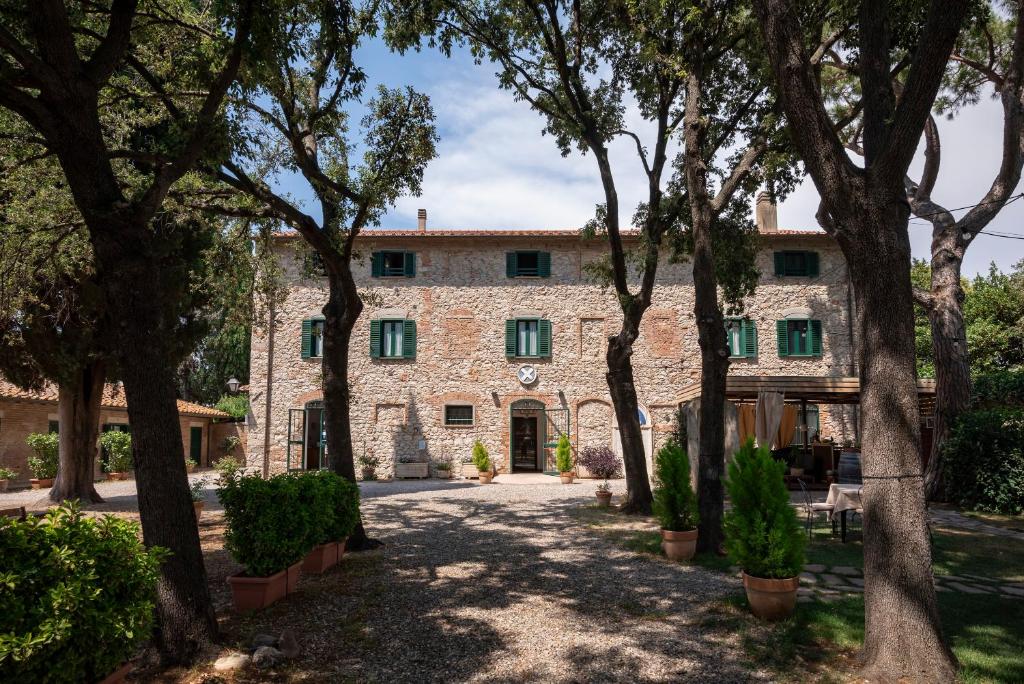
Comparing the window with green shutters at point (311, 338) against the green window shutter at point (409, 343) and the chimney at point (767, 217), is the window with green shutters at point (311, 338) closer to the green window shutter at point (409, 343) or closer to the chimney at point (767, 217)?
the green window shutter at point (409, 343)

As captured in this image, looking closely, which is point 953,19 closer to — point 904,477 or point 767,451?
point 904,477

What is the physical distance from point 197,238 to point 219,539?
5.84m

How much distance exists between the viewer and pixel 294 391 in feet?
65.0

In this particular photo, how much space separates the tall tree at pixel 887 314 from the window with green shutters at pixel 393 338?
16.2m

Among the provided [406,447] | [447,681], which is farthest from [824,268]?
[447,681]

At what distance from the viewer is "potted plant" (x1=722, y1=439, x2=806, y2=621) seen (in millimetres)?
5121

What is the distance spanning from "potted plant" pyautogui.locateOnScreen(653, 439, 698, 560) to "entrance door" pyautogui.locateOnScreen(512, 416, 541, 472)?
39.6ft

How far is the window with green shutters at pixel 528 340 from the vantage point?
65.0 ft

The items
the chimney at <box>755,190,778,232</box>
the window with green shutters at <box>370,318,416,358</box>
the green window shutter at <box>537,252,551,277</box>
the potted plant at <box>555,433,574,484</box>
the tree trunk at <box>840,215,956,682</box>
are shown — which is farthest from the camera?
the chimney at <box>755,190,778,232</box>

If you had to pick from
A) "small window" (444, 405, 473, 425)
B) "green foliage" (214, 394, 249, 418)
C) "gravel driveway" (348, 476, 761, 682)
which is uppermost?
"green foliage" (214, 394, 249, 418)

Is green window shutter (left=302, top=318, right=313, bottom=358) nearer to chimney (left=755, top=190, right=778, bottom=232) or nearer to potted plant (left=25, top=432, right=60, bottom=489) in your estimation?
potted plant (left=25, top=432, right=60, bottom=489)

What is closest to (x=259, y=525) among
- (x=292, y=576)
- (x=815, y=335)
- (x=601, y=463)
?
(x=292, y=576)

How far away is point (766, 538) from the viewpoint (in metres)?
5.16

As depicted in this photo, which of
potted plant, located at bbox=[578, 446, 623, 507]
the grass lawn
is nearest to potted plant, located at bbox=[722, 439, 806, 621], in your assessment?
the grass lawn
